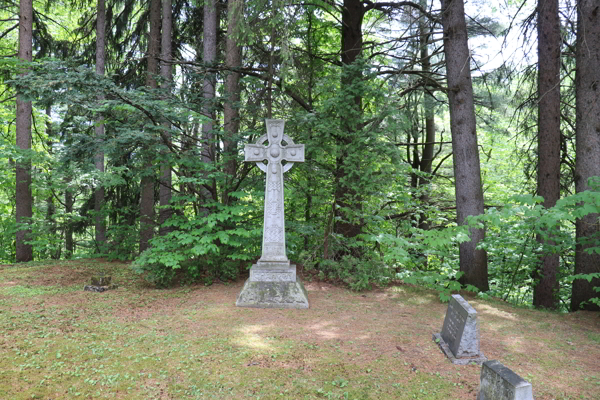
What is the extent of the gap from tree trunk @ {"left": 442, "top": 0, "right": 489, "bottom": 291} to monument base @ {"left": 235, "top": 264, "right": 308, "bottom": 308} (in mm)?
3318

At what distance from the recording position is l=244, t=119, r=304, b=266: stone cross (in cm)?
636

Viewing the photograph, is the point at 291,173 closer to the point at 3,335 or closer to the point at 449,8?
the point at 449,8

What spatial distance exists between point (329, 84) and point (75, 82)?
4975 mm

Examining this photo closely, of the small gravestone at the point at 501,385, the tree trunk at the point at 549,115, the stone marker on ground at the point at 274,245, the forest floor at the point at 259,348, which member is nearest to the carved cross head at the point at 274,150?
the stone marker on ground at the point at 274,245

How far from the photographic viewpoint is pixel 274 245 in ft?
20.9

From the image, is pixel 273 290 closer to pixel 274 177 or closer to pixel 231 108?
pixel 274 177

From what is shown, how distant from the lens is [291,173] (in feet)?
27.6

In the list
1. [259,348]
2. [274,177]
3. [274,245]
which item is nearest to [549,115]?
[274,177]

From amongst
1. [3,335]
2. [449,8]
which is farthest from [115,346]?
[449,8]

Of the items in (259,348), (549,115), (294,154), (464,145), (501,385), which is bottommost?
(259,348)

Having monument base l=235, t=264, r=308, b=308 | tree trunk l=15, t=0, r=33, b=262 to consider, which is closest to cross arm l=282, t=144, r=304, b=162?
monument base l=235, t=264, r=308, b=308

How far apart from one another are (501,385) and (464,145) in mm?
5111

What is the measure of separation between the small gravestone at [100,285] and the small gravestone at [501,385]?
6.35m

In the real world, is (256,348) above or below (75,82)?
below
